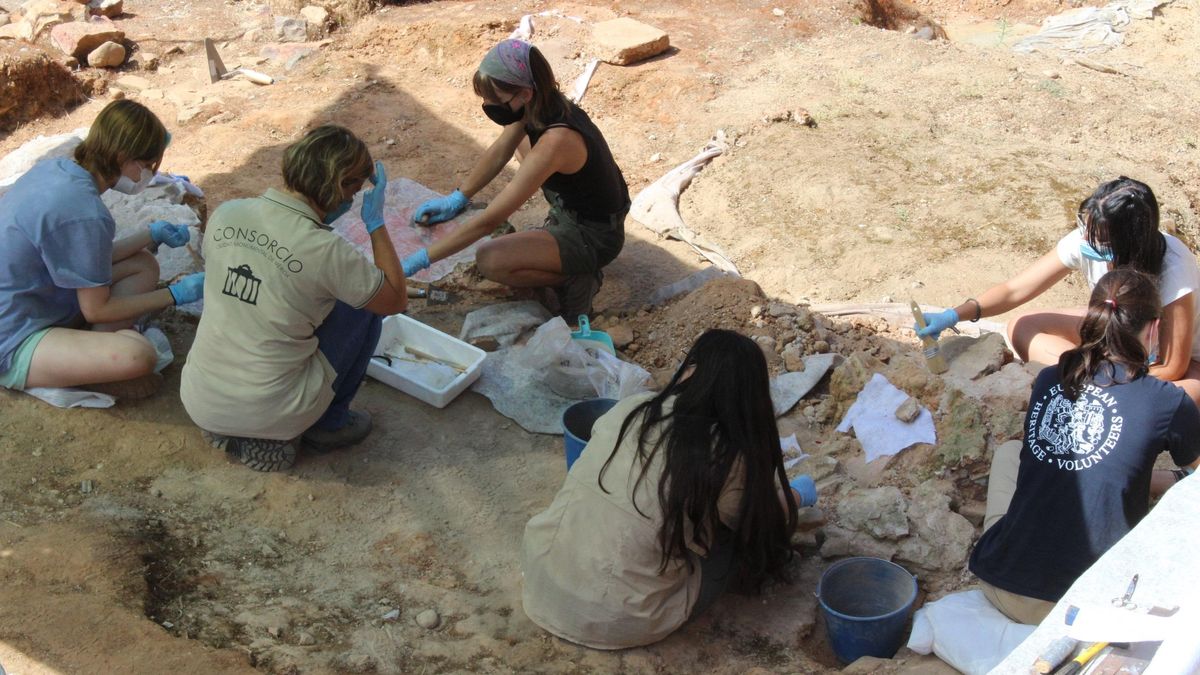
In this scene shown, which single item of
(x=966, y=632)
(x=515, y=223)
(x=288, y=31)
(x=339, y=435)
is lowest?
(x=515, y=223)

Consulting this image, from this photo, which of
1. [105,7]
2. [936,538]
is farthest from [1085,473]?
[105,7]

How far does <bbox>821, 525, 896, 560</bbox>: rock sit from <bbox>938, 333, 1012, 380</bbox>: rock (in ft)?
3.18

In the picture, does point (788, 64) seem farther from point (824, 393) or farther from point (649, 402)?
point (649, 402)

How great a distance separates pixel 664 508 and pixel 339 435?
157cm

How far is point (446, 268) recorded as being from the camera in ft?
16.6

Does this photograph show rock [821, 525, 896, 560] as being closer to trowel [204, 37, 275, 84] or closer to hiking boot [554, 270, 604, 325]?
hiking boot [554, 270, 604, 325]

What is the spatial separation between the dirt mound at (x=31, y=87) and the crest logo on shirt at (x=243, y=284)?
5.08m

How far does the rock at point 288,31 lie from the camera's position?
816 centimetres

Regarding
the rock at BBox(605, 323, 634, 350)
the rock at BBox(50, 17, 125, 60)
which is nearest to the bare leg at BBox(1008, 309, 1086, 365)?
the rock at BBox(605, 323, 634, 350)

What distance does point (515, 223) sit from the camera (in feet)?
19.7

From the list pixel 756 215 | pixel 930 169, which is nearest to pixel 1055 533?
pixel 756 215

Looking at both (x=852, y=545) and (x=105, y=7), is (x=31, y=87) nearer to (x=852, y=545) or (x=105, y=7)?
(x=105, y=7)

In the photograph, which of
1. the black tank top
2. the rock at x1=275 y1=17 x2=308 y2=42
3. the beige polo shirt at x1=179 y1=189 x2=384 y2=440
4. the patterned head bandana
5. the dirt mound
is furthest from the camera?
the rock at x1=275 y1=17 x2=308 y2=42

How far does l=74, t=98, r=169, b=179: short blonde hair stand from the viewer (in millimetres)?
3492
